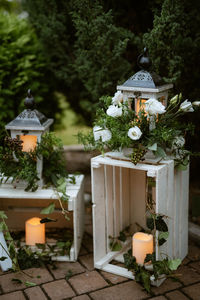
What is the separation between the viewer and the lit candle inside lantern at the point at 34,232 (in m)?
3.31

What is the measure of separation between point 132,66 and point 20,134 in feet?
4.80

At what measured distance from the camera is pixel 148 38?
3.16 metres

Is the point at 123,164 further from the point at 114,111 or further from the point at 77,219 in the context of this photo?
the point at 77,219

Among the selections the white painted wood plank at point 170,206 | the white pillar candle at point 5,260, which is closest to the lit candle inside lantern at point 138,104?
the white painted wood plank at point 170,206

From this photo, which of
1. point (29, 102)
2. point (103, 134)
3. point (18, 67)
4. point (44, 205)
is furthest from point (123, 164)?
point (18, 67)

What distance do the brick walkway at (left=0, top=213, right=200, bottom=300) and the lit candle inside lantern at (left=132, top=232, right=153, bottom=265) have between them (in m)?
0.20

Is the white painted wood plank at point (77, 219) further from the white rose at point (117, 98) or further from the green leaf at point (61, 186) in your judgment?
the white rose at point (117, 98)

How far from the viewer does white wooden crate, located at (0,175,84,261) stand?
3.15m

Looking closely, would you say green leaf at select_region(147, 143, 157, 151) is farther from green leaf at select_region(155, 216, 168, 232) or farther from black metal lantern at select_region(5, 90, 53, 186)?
black metal lantern at select_region(5, 90, 53, 186)

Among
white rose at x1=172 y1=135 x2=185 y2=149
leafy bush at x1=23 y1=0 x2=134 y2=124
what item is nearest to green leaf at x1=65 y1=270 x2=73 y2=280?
white rose at x1=172 y1=135 x2=185 y2=149

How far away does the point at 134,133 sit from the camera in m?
2.63

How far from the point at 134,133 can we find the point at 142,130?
0.31 feet

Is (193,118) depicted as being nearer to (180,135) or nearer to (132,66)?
(132,66)

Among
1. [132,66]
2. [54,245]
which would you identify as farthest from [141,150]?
[132,66]
